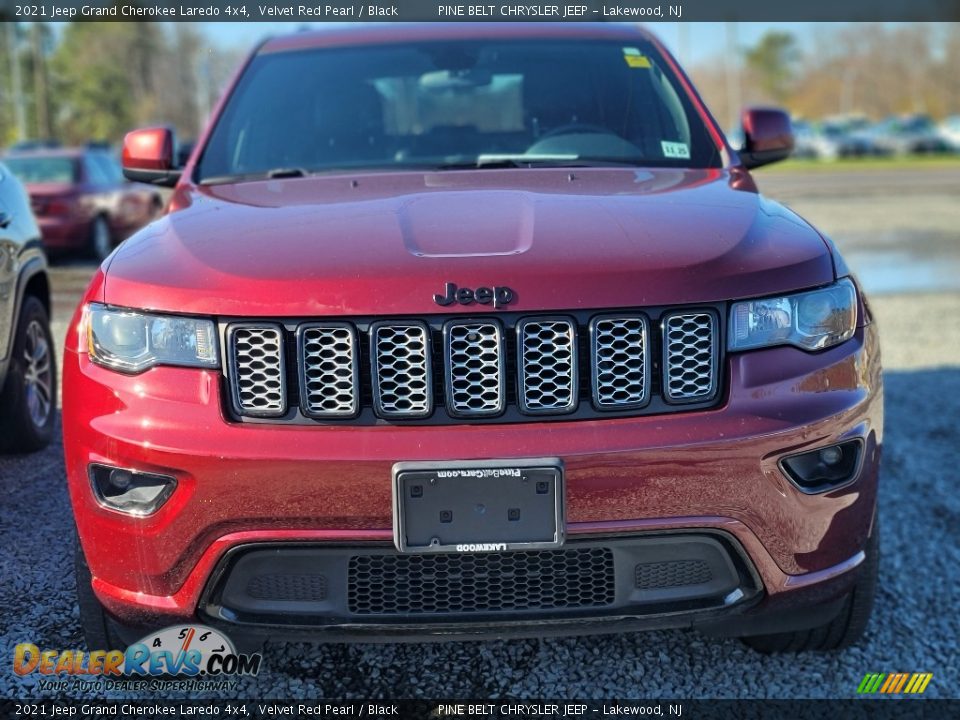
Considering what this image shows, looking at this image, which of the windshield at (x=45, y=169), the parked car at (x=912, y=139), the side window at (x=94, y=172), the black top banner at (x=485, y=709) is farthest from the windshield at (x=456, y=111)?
the parked car at (x=912, y=139)

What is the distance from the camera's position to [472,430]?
2.23 meters

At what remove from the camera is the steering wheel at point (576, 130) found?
3.67 metres

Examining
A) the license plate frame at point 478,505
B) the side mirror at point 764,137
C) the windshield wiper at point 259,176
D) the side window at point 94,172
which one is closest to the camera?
the license plate frame at point 478,505

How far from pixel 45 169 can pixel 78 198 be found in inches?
35.7

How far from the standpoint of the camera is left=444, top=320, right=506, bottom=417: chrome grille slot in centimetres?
226

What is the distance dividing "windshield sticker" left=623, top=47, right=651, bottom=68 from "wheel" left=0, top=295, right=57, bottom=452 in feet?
9.11

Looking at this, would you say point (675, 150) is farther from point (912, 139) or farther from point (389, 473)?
point (912, 139)

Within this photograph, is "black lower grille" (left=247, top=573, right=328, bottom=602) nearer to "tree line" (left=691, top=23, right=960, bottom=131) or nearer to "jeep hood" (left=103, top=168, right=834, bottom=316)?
"jeep hood" (left=103, top=168, right=834, bottom=316)

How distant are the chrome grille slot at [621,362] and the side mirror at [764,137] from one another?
1825mm

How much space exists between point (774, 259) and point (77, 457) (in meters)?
1.71

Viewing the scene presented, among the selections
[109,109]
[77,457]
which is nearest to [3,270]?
[77,457]

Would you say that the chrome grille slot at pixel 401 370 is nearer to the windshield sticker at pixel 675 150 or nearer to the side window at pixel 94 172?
the windshield sticker at pixel 675 150

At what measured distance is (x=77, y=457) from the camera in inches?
93.5

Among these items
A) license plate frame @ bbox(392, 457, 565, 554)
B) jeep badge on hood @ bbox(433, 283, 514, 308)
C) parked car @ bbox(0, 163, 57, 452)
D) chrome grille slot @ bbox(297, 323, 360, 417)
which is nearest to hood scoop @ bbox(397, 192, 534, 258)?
jeep badge on hood @ bbox(433, 283, 514, 308)
